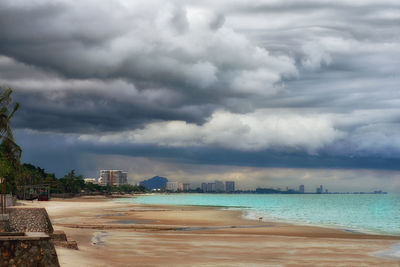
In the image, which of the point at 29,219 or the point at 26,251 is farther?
the point at 29,219

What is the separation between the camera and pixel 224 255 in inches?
1203

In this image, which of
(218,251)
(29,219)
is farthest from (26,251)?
(29,219)

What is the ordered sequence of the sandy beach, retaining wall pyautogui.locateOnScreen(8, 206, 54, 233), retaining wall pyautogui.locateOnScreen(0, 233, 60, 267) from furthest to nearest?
retaining wall pyautogui.locateOnScreen(8, 206, 54, 233)
the sandy beach
retaining wall pyautogui.locateOnScreen(0, 233, 60, 267)

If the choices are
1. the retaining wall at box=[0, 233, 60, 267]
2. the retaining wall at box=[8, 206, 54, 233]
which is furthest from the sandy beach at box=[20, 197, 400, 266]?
the retaining wall at box=[0, 233, 60, 267]

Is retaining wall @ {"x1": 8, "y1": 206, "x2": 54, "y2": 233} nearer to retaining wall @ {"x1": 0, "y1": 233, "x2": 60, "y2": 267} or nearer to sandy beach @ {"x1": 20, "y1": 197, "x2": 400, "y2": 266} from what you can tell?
sandy beach @ {"x1": 20, "y1": 197, "x2": 400, "y2": 266}

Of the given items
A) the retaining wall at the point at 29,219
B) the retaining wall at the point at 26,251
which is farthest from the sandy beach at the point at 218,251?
the retaining wall at the point at 26,251

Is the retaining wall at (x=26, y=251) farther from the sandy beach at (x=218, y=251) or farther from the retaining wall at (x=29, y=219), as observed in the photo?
the retaining wall at (x=29, y=219)

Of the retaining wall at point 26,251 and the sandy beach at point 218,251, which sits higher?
the retaining wall at point 26,251

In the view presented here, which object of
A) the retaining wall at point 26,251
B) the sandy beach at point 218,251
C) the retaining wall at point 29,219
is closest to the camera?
the retaining wall at point 26,251

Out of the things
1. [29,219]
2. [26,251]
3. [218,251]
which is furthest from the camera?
[29,219]

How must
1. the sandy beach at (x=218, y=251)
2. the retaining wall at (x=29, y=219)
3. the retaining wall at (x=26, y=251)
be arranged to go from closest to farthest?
the retaining wall at (x=26, y=251) < the sandy beach at (x=218, y=251) < the retaining wall at (x=29, y=219)

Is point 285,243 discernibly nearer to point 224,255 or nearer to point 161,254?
point 224,255

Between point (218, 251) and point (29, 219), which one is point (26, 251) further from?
point (29, 219)

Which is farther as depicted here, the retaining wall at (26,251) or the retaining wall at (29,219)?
the retaining wall at (29,219)
